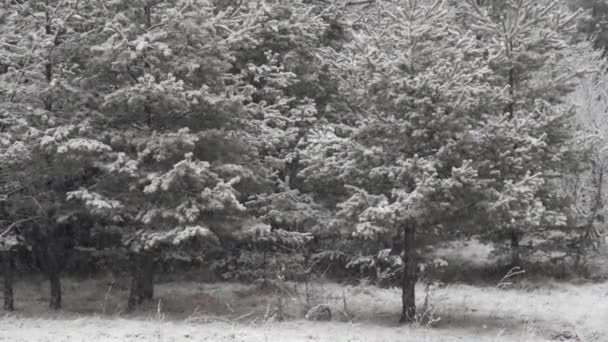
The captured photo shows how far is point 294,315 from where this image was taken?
1213 cm

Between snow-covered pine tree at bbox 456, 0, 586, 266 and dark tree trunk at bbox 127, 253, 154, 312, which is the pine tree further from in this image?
dark tree trunk at bbox 127, 253, 154, 312

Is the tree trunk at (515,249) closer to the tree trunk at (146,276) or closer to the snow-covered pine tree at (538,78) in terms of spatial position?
the snow-covered pine tree at (538,78)

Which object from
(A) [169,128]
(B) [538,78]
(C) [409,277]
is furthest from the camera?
(B) [538,78]

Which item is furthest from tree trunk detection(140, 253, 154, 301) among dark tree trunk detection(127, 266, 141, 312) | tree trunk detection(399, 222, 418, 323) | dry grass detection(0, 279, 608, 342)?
tree trunk detection(399, 222, 418, 323)

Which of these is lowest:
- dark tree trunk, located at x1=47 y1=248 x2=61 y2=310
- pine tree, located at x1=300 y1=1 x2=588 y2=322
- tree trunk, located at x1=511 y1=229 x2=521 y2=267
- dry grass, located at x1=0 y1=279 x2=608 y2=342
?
dry grass, located at x1=0 y1=279 x2=608 y2=342

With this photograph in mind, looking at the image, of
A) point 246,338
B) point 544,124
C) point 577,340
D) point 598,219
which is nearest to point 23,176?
point 246,338

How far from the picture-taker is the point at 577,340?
10.7 m

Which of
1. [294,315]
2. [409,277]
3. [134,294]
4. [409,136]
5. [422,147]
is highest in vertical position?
[409,136]

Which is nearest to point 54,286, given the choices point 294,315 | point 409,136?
point 294,315

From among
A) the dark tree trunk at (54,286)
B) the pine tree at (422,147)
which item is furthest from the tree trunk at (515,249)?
the dark tree trunk at (54,286)

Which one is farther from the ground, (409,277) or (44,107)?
(44,107)

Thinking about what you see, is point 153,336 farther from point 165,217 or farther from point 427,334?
point 427,334

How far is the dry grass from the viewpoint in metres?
9.73

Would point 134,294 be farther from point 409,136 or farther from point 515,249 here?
point 515,249
